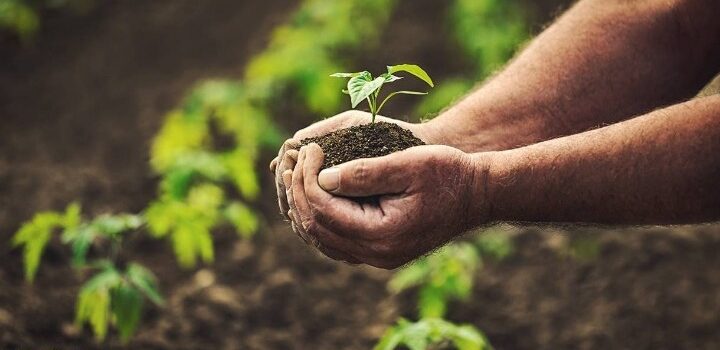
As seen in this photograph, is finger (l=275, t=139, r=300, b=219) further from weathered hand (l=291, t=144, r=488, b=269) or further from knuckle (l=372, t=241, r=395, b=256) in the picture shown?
knuckle (l=372, t=241, r=395, b=256)

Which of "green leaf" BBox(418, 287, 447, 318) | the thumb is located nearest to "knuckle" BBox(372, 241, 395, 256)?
the thumb

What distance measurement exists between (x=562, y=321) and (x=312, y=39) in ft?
7.30

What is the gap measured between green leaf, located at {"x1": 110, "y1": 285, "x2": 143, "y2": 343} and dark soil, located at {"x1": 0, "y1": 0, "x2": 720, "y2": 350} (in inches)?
25.4

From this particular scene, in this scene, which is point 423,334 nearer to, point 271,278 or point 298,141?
point 298,141

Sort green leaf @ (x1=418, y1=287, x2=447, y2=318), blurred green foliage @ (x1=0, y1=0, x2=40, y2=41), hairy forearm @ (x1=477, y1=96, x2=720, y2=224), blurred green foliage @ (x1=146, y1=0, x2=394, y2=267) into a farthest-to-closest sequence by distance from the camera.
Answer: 1. blurred green foliage @ (x1=0, y1=0, x2=40, y2=41)
2. blurred green foliage @ (x1=146, y1=0, x2=394, y2=267)
3. green leaf @ (x1=418, y1=287, x2=447, y2=318)
4. hairy forearm @ (x1=477, y1=96, x2=720, y2=224)

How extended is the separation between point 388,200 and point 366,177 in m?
0.10

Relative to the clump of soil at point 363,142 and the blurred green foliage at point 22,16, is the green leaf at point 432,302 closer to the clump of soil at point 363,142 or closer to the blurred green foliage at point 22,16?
the clump of soil at point 363,142

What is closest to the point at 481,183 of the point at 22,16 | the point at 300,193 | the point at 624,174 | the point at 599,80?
the point at 624,174

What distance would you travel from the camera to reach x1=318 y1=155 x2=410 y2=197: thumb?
194 centimetres

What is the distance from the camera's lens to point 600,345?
135 inches

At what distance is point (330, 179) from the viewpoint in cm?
A: 195

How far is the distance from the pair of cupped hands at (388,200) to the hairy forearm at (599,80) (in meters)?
0.45

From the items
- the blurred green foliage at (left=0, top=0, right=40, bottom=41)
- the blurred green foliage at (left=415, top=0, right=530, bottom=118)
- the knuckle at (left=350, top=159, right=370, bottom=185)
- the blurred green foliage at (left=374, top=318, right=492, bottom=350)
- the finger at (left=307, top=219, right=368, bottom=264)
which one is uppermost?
the blurred green foliage at (left=0, top=0, right=40, bottom=41)

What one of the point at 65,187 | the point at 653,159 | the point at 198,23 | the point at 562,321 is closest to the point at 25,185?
the point at 65,187
